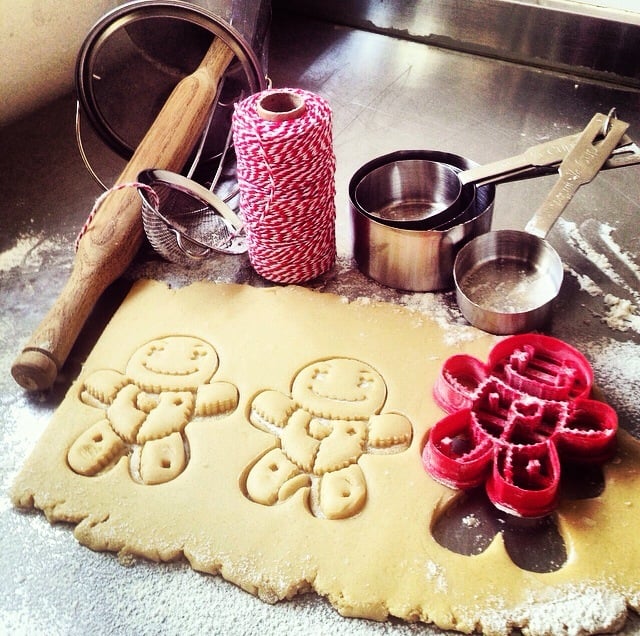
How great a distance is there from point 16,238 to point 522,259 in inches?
38.1

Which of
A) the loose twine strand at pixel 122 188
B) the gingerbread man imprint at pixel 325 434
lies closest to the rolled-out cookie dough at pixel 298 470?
the gingerbread man imprint at pixel 325 434

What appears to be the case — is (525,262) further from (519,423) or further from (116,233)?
(116,233)

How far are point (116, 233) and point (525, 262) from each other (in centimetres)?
72

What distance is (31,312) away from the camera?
1.28 metres

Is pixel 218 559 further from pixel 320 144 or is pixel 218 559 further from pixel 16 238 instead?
pixel 16 238

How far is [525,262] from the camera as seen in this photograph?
125cm

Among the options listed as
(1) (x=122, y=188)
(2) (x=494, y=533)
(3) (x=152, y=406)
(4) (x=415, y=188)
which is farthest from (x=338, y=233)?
(2) (x=494, y=533)

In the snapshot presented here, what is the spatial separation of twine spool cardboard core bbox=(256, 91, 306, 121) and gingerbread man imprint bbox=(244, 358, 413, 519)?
0.38 meters

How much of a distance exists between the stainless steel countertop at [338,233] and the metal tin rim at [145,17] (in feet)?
0.72

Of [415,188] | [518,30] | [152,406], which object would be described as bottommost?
[152,406]

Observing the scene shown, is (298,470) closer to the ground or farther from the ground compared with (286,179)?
closer to the ground

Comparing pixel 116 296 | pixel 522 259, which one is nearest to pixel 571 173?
pixel 522 259

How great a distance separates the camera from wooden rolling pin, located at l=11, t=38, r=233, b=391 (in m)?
1.13

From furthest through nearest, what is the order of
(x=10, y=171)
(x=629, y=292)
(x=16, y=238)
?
(x=10, y=171) < (x=16, y=238) < (x=629, y=292)
